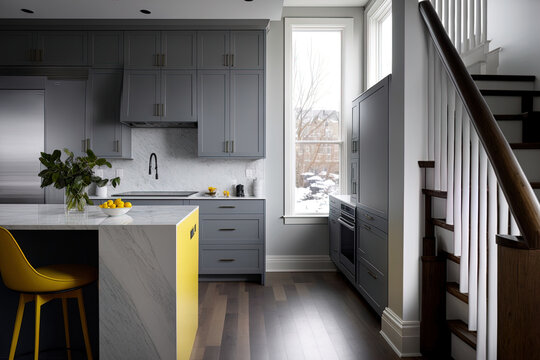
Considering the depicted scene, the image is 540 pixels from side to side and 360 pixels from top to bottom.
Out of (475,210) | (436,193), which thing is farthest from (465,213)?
(436,193)

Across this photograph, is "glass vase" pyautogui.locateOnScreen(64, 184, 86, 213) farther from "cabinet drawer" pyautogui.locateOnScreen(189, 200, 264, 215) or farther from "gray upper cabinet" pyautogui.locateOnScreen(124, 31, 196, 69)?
"gray upper cabinet" pyautogui.locateOnScreen(124, 31, 196, 69)

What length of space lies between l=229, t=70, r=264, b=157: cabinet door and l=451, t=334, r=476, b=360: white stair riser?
2.66 meters

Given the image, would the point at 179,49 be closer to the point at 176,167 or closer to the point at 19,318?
the point at 176,167

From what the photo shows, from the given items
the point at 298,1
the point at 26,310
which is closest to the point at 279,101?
the point at 298,1

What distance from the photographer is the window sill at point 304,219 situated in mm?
4594

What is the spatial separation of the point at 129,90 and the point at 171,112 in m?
0.53

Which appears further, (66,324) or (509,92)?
(509,92)

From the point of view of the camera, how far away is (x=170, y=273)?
191 cm

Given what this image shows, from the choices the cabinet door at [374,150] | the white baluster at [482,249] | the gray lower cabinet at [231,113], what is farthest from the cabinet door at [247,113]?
the white baluster at [482,249]

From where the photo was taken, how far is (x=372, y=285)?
9.96 ft

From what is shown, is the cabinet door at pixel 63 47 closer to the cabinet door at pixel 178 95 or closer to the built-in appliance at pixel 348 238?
the cabinet door at pixel 178 95

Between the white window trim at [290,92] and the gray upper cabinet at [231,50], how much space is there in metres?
0.51

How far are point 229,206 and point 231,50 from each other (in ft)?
5.82

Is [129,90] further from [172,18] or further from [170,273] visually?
[170,273]
